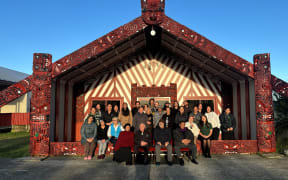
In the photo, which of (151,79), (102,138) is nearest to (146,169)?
(102,138)

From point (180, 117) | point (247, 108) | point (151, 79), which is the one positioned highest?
point (151, 79)

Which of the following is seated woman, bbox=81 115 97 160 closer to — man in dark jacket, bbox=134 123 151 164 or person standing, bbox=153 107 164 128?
man in dark jacket, bbox=134 123 151 164

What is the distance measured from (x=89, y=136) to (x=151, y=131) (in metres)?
2.02

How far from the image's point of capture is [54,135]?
21.2ft

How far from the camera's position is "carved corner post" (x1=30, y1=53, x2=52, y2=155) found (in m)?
5.73

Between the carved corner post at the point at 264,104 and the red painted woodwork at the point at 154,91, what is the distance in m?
3.63

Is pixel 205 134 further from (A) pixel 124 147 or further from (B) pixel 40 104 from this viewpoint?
(B) pixel 40 104

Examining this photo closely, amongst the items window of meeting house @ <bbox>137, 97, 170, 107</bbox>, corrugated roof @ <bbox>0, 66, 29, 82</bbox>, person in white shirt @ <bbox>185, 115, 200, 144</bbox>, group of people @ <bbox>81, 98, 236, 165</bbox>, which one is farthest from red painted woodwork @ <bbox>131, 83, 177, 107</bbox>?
corrugated roof @ <bbox>0, 66, 29, 82</bbox>

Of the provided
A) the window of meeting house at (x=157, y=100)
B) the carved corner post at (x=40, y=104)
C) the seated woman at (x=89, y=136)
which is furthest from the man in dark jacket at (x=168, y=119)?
the carved corner post at (x=40, y=104)

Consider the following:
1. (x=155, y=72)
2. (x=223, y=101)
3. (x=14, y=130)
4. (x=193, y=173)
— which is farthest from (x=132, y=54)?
(x=14, y=130)

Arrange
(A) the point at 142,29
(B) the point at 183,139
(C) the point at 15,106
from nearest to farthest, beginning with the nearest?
(B) the point at 183,139 → (A) the point at 142,29 → (C) the point at 15,106

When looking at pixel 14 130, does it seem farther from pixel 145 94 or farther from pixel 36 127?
pixel 145 94

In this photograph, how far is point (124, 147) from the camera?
5238 millimetres

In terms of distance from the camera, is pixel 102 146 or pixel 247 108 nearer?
pixel 102 146
